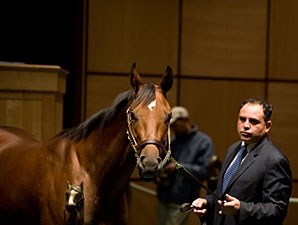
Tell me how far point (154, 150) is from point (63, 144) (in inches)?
28.5

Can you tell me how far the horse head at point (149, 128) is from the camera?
3.04 metres

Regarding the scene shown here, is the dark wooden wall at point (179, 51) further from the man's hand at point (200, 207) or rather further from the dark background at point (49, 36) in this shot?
the man's hand at point (200, 207)

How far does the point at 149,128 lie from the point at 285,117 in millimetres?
4230

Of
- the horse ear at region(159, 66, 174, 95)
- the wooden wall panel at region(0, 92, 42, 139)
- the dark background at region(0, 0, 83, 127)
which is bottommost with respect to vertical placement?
the wooden wall panel at region(0, 92, 42, 139)

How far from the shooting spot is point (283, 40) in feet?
23.2

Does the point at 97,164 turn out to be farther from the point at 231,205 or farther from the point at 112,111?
the point at 231,205

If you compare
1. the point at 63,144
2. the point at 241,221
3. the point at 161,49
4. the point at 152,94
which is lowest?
the point at 241,221

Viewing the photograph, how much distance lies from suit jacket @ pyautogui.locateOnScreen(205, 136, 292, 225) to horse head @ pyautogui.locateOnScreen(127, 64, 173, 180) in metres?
0.39

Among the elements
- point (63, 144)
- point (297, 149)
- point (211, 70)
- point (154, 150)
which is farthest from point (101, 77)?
point (154, 150)

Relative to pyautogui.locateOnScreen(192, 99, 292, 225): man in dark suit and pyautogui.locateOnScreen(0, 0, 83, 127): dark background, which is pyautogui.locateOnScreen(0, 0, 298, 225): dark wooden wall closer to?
pyautogui.locateOnScreen(0, 0, 83, 127): dark background

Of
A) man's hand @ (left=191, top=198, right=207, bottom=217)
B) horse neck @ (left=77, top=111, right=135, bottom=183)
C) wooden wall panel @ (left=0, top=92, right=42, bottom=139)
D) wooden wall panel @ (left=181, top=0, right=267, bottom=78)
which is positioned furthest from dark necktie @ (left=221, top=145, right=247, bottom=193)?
wooden wall panel @ (left=181, top=0, right=267, bottom=78)

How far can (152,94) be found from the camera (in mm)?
3252

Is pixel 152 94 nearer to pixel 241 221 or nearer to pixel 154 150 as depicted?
pixel 154 150

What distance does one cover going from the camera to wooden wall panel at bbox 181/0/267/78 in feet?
22.9
